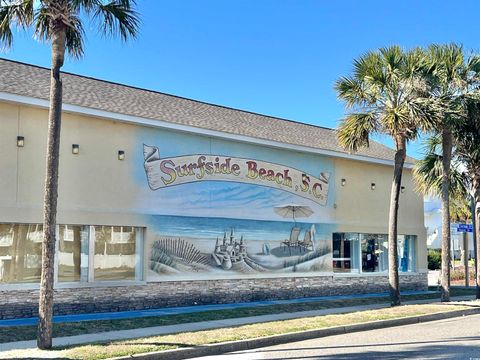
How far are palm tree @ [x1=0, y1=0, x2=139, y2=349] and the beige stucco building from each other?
321 cm

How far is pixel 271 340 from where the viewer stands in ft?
37.1

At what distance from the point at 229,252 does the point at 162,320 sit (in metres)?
4.72

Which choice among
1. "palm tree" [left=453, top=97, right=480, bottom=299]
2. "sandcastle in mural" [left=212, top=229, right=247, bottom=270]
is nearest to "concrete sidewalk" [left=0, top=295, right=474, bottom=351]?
"sandcastle in mural" [left=212, top=229, right=247, bottom=270]

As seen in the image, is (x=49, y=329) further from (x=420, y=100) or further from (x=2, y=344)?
(x=420, y=100)

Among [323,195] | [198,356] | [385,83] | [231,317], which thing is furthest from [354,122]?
[198,356]

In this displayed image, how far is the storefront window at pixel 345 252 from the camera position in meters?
21.0

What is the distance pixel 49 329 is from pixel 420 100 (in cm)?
1185

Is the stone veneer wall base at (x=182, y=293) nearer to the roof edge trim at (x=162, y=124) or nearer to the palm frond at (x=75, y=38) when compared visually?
the roof edge trim at (x=162, y=124)

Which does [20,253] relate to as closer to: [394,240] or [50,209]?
[50,209]

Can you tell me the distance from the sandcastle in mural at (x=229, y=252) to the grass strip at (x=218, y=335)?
420 centimetres

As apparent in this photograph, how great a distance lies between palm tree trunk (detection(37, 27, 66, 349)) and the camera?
31.9 feet

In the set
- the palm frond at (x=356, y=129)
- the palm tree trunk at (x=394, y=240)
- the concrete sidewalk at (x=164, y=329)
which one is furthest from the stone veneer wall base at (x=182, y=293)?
the palm frond at (x=356, y=129)

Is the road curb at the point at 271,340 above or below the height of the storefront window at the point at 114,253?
below

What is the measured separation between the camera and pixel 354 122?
55.4 ft
